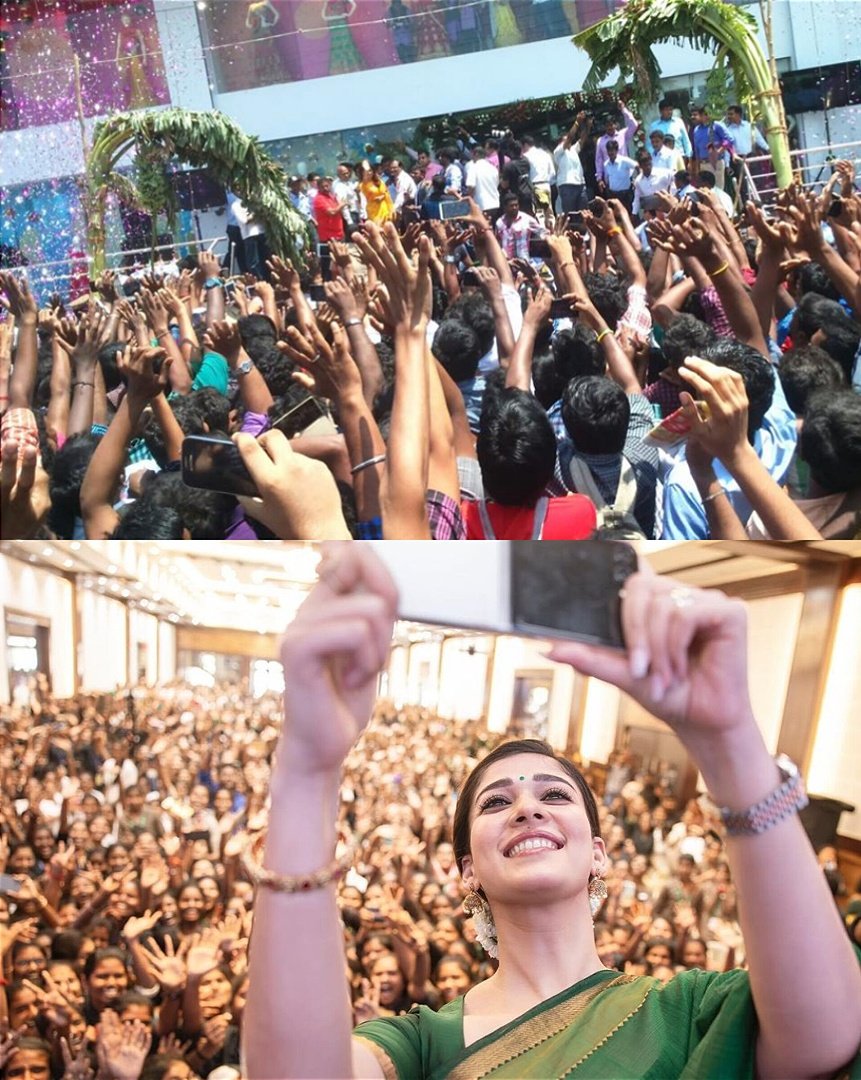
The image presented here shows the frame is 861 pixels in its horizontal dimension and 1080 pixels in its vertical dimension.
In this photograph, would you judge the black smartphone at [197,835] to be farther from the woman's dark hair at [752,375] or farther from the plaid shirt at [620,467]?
the woman's dark hair at [752,375]

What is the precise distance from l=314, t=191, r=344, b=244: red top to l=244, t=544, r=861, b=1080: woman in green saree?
2.13m

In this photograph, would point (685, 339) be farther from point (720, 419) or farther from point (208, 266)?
point (208, 266)

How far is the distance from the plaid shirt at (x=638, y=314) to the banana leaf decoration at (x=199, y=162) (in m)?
0.83

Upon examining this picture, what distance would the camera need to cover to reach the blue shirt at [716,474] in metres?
2.28

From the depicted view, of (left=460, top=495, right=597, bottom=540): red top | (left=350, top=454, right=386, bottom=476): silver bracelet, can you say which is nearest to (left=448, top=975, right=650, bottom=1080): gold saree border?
(left=460, top=495, right=597, bottom=540): red top

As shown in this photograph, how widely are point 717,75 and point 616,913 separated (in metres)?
1.97

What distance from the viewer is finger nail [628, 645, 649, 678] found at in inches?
32.5

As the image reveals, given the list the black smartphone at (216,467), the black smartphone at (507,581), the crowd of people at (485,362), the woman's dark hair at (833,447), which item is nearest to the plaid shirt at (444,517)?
the crowd of people at (485,362)

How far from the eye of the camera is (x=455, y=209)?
2.85 m

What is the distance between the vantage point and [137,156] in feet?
9.95

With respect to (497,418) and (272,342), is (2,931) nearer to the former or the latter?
(497,418)

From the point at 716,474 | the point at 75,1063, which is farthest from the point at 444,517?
the point at 75,1063

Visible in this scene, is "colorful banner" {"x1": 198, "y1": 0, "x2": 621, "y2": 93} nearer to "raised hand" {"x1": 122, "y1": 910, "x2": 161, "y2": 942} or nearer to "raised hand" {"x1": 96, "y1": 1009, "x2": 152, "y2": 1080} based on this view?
"raised hand" {"x1": 122, "y1": 910, "x2": 161, "y2": 942}

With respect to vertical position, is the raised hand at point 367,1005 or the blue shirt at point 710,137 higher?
the blue shirt at point 710,137
